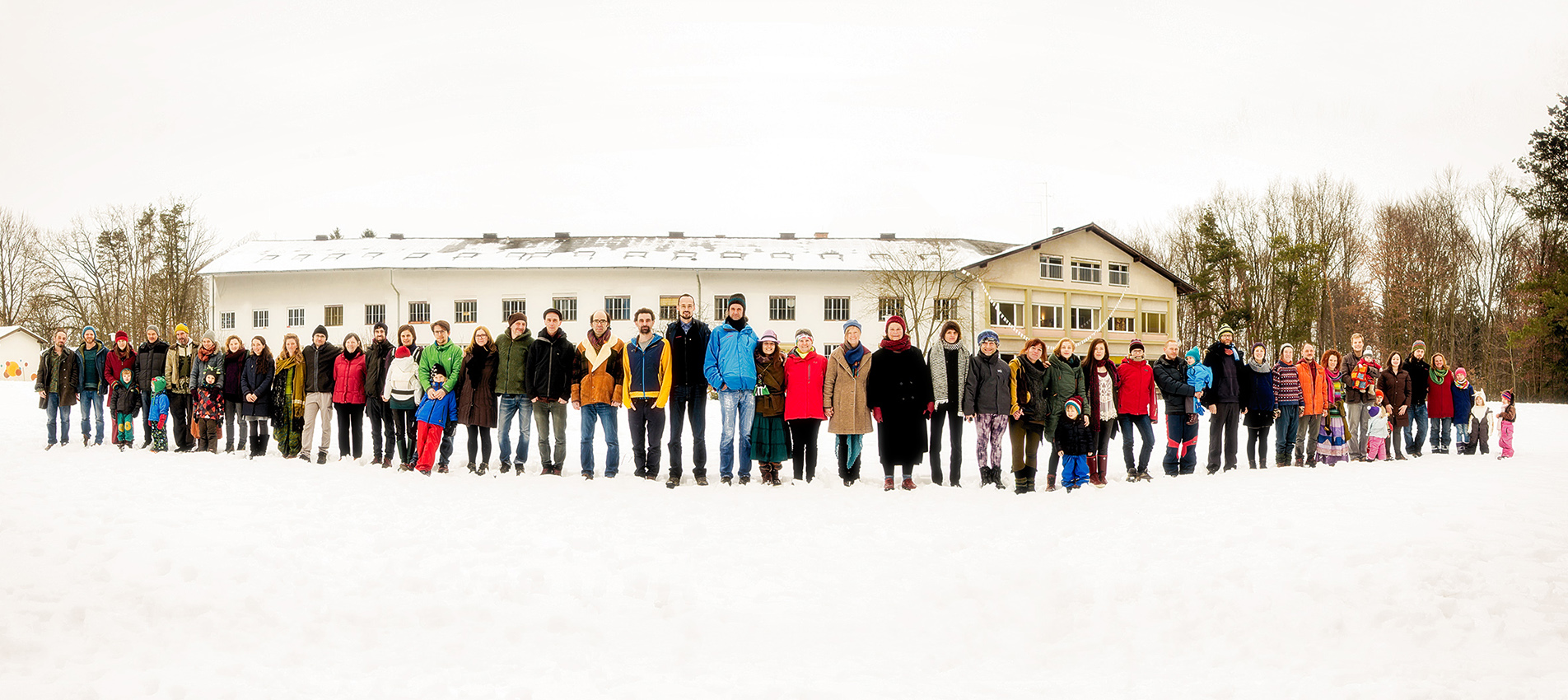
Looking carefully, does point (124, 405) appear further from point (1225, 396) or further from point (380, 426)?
point (1225, 396)

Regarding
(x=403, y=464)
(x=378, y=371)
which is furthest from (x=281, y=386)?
(x=403, y=464)

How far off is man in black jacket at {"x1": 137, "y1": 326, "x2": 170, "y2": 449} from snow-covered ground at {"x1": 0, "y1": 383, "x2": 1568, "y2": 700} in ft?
11.5

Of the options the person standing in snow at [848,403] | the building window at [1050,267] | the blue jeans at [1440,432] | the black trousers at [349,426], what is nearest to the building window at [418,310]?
the building window at [1050,267]

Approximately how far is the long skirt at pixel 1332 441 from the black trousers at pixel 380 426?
1082cm

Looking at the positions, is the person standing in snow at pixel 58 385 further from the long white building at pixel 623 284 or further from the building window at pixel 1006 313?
the building window at pixel 1006 313

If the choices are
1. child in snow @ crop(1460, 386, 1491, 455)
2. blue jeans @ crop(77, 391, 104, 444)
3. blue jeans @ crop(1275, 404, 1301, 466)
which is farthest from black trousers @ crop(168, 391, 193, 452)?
child in snow @ crop(1460, 386, 1491, 455)

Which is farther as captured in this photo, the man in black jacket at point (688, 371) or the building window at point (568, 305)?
the building window at point (568, 305)

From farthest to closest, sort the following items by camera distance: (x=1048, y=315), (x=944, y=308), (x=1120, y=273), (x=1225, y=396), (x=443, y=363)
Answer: (x=1120, y=273)
(x=1048, y=315)
(x=944, y=308)
(x=1225, y=396)
(x=443, y=363)

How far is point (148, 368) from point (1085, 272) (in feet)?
118

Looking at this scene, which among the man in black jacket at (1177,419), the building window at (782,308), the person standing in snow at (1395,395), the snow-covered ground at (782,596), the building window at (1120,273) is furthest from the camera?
the building window at (1120,273)

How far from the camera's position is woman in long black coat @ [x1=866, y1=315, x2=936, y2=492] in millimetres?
8727

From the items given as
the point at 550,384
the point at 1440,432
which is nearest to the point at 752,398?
the point at 550,384

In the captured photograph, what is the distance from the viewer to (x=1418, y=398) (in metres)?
11.3

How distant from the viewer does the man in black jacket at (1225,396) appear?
32.7 ft
